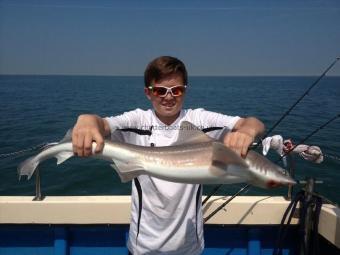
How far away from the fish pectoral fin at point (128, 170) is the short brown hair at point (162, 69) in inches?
35.2

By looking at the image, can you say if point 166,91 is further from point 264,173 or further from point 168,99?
point 264,173

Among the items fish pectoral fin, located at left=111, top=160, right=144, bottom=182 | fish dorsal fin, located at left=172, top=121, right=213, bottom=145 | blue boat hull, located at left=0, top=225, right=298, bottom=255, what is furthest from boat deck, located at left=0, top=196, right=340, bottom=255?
fish dorsal fin, located at left=172, top=121, right=213, bottom=145

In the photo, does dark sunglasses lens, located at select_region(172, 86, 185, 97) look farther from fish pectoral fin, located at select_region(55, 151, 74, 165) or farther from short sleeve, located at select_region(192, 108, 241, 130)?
fish pectoral fin, located at select_region(55, 151, 74, 165)

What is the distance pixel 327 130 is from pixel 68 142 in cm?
1777

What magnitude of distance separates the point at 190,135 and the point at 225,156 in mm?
440

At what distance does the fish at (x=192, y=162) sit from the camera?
2.61 meters

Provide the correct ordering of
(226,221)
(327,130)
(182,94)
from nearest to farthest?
(182,94) < (226,221) < (327,130)

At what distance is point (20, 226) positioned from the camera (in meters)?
4.65

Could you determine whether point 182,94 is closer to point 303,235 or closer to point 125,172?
point 125,172

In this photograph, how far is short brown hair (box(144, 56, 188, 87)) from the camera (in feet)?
10.7

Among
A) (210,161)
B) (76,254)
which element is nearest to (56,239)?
(76,254)

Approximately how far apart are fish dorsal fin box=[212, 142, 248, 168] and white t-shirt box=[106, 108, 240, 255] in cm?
70

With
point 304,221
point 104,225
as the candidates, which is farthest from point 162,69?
point 304,221

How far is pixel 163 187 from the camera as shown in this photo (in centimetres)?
321
